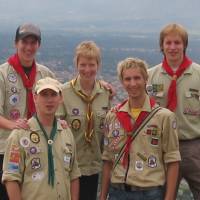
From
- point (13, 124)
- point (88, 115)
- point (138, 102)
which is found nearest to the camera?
point (13, 124)

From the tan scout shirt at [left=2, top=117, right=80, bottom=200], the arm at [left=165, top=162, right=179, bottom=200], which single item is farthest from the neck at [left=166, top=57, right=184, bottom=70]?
the tan scout shirt at [left=2, top=117, right=80, bottom=200]

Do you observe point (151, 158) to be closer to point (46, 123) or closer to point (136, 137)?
point (136, 137)

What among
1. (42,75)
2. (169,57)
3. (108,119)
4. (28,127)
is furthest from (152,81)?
(28,127)

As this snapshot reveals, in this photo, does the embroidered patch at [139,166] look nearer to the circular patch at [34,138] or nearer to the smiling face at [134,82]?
the smiling face at [134,82]

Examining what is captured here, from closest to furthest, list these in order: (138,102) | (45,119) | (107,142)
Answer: (45,119) → (138,102) → (107,142)

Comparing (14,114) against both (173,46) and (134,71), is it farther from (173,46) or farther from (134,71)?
(173,46)

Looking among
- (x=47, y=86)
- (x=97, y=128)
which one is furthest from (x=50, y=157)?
(x=97, y=128)

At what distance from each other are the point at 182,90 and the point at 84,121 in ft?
3.52

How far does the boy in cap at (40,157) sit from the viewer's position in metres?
4.61

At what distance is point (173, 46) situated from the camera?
18.0 ft

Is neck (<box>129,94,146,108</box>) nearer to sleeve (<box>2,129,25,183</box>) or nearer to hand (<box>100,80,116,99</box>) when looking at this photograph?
hand (<box>100,80,116,99</box>)

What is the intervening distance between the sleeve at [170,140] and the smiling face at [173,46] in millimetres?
854

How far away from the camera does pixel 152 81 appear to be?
5715 millimetres

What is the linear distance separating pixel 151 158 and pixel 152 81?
3.60 feet
